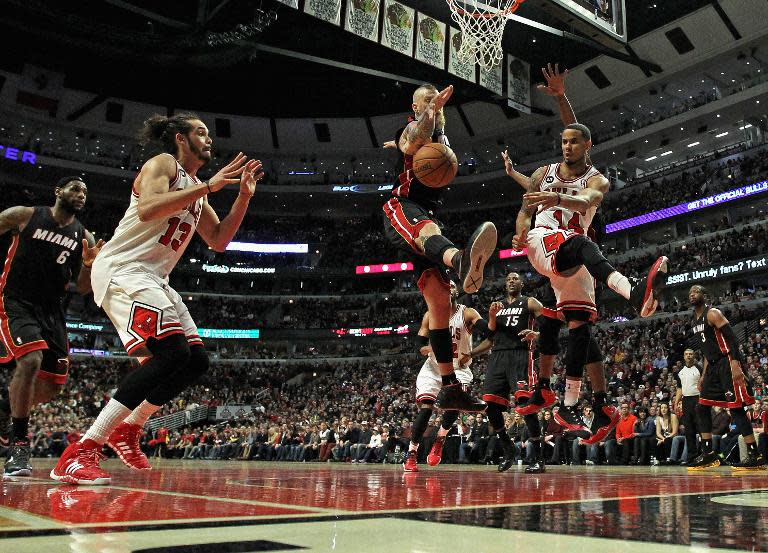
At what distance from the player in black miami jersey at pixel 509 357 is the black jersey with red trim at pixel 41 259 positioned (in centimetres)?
443

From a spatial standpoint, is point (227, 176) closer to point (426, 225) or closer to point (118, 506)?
point (426, 225)

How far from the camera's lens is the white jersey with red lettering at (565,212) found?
532 centimetres

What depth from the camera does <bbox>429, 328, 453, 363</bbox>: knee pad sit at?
508 cm

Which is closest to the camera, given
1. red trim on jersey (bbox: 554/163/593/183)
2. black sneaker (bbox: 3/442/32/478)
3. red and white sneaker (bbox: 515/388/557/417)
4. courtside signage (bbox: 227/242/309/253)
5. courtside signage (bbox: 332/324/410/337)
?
black sneaker (bbox: 3/442/32/478)

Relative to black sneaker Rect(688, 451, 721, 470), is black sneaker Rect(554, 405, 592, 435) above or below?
above

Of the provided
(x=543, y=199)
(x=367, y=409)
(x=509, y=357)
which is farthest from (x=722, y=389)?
(x=367, y=409)

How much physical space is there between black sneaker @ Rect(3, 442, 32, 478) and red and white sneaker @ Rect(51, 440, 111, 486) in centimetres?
94

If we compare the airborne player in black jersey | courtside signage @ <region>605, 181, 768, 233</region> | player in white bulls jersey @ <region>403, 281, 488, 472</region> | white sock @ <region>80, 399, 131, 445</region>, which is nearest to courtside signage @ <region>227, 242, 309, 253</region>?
courtside signage @ <region>605, 181, 768, 233</region>

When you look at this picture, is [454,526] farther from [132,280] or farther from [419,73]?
[419,73]

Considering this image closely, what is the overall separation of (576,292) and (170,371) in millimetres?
3329

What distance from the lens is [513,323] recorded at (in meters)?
7.59

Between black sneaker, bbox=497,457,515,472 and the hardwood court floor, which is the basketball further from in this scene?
black sneaker, bbox=497,457,515,472

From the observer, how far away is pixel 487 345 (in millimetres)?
7711

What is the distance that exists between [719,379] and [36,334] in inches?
286
